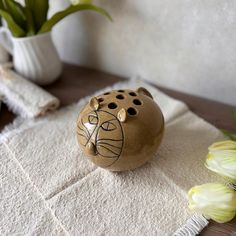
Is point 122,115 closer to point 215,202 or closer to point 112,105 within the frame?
point 112,105

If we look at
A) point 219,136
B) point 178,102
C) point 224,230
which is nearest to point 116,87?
point 178,102

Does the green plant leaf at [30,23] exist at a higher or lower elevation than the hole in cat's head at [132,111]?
higher

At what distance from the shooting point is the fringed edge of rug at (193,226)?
0.37m

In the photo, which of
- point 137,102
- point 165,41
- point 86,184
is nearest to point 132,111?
point 137,102

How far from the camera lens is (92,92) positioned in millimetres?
644

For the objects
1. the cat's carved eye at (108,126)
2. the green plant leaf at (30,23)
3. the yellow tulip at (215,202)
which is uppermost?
the green plant leaf at (30,23)

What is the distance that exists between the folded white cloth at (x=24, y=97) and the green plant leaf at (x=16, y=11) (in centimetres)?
11

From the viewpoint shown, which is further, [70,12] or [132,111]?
[70,12]

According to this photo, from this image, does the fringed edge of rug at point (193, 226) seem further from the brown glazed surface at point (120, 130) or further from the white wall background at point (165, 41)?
the white wall background at point (165, 41)

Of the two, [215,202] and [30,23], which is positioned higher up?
[30,23]

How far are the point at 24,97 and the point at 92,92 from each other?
0.16 metres

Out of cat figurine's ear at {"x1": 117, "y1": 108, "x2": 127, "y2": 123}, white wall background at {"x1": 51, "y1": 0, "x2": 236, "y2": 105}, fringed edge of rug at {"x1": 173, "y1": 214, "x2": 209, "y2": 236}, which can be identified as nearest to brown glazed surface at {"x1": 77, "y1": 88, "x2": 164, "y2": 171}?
cat figurine's ear at {"x1": 117, "y1": 108, "x2": 127, "y2": 123}

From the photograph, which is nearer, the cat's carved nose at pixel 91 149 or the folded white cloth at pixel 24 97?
the cat's carved nose at pixel 91 149

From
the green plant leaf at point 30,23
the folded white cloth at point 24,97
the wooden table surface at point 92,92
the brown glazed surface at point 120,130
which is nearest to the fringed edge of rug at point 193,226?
the brown glazed surface at point 120,130
